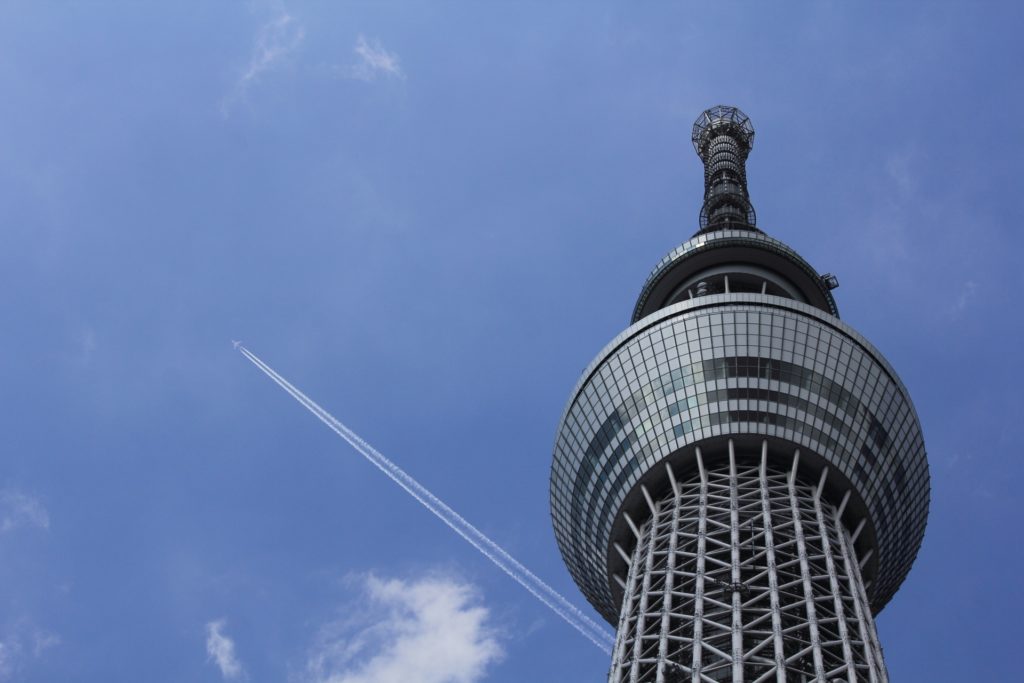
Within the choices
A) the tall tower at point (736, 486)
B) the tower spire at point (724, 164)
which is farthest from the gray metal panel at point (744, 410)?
the tower spire at point (724, 164)

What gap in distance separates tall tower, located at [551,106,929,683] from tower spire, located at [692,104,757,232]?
95.0ft

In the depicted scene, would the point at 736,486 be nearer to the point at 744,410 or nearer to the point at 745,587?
the point at 744,410

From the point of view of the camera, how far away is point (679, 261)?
109 metres

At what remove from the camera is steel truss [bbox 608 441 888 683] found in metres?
70.4

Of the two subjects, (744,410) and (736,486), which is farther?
(744,410)

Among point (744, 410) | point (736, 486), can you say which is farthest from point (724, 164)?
point (736, 486)

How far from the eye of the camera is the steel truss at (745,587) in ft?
231

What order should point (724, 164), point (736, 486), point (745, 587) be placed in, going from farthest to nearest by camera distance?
point (724, 164) < point (736, 486) < point (745, 587)

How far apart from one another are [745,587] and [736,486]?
35.2ft

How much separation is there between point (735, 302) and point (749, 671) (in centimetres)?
3415

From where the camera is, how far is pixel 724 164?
436 ft

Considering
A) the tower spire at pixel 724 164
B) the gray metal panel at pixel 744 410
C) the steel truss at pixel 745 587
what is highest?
the tower spire at pixel 724 164

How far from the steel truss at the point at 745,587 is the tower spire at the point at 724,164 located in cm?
3953

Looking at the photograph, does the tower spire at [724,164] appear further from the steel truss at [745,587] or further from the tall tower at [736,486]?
the steel truss at [745,587]
